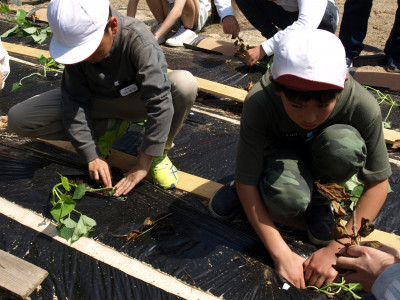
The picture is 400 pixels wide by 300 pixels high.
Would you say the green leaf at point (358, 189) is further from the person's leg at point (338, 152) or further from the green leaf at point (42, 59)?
the green leaf at point (42, 59)

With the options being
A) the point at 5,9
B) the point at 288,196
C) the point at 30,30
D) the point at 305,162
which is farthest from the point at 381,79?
the point at 5,9

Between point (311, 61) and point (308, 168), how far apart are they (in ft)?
1.83

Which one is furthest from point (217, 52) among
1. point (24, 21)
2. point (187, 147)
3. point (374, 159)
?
point (374, 159)

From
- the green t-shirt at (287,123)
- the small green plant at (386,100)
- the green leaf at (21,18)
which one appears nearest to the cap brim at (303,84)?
the green t-shirt at (287,123)

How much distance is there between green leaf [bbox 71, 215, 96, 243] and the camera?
1731mm

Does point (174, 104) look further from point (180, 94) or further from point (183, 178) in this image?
point (183, 178)

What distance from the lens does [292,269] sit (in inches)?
62.1

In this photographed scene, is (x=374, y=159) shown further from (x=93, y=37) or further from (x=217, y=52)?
(x=217, y=52)

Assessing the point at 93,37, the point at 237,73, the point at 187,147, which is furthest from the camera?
the point at 237,73

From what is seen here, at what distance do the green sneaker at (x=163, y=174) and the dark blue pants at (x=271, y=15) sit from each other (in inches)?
72.9

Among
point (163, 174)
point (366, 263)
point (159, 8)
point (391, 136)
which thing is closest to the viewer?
point (366, 263)

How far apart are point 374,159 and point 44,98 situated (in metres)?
1.55

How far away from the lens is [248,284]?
62.2 inches

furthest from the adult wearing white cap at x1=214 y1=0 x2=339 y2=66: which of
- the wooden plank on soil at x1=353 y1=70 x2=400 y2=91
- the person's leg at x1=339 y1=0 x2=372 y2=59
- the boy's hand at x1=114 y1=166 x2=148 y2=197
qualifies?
the boy's hand at x1=114 y1=166 x2=148 y2=197
